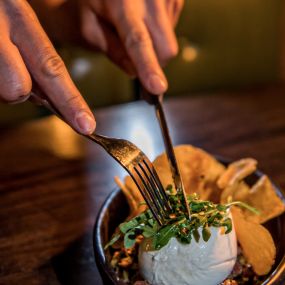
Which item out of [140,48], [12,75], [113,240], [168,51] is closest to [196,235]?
[113,240]

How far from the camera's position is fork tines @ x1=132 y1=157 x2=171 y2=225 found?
647 mm

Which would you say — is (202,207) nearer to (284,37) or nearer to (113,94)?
(113,94)

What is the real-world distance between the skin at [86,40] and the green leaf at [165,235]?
0.56 feet

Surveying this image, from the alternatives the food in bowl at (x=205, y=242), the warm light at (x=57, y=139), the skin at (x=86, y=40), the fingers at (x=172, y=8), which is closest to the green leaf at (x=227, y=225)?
the food in bowl at (x=205, y=242)

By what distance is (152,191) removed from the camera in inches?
25.9

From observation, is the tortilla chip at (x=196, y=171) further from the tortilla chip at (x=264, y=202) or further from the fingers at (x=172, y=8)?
the fingers at (x=172, y=8)

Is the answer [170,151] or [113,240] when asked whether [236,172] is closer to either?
[170,151]

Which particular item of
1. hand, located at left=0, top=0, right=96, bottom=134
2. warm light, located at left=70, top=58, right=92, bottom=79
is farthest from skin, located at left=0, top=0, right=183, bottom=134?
warm light, located at left=70, top=58, right=92, bottom=79

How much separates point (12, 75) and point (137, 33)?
15.3 inches

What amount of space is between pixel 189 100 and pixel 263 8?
30.9 inches

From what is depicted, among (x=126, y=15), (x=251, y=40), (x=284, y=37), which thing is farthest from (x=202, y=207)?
(x=284, y=37)

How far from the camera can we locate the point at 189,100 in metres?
1.39

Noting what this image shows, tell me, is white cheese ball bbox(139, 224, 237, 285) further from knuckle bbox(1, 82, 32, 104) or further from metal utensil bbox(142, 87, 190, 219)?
knuckle bbox(1, 82, 32, 104)

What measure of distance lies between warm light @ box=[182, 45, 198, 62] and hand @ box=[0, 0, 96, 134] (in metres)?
1.29
